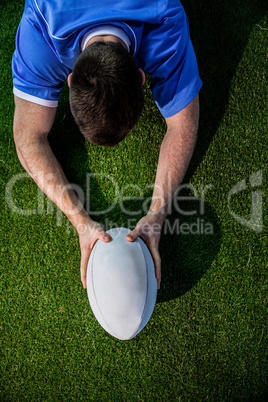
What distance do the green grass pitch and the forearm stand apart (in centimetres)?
23

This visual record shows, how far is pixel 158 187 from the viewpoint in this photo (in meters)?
1.76

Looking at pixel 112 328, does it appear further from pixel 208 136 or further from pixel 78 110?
pixel 208 136

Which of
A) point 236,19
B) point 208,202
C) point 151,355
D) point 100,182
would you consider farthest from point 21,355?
point 236,19

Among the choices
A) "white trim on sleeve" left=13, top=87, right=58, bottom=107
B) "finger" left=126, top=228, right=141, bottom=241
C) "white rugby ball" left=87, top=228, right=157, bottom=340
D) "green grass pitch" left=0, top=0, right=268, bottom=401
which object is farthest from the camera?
"green grass pitch" left=0, top=0, right=268, bottom=401

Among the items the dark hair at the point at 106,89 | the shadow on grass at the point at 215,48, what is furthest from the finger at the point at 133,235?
the shadow on grass at the point at 215,48

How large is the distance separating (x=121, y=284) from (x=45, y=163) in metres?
0.82

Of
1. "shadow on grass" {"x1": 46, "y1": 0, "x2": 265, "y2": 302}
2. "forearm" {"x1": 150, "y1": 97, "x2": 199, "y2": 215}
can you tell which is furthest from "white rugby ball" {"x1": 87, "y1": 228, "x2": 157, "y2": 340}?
"shadow on grass" {"x1": 46, "y1": 0, "x2": 265, "y2": 302}

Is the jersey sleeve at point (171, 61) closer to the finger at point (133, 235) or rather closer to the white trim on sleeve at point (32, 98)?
the white trim on sleeve at point (32, 98)

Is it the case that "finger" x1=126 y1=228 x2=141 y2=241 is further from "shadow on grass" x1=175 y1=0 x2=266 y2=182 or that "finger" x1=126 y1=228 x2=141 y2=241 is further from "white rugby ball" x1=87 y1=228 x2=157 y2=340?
"shadow on grass" x1=175 y1=0 x2=266 y2=182

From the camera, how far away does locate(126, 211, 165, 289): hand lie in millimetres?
1622

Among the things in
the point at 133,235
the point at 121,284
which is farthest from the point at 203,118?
the point at 121,284

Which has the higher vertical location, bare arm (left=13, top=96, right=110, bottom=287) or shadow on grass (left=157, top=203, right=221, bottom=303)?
bare arm (left=13, top=96, right=110, bottom=287)

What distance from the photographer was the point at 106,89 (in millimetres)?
1084

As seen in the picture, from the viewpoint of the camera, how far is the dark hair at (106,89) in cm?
108
